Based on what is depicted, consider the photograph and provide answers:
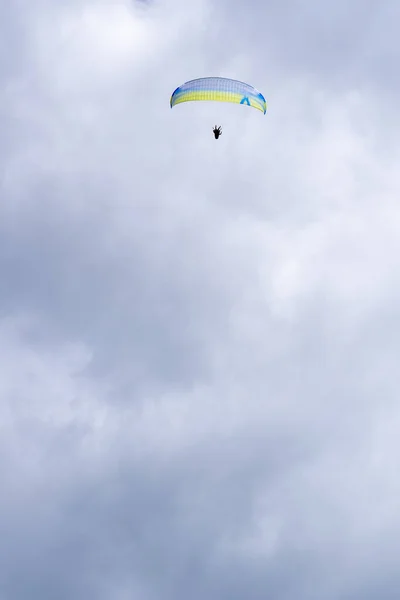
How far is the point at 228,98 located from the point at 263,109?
→ 7.19m

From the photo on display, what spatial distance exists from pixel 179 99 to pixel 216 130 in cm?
1393

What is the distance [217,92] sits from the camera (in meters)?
175

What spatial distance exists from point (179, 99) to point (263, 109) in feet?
46.6

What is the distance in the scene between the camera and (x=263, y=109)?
7057 inches

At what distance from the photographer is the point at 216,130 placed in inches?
7451

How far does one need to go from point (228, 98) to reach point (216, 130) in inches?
563

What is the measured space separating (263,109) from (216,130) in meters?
12.8

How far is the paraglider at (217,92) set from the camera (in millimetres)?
175375

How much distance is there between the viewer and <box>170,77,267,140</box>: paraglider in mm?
175375

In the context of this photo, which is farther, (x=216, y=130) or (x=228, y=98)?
(x=216, y=130)

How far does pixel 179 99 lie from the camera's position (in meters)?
177

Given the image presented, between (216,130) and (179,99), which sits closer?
(179,99)

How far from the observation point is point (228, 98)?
575 ft
